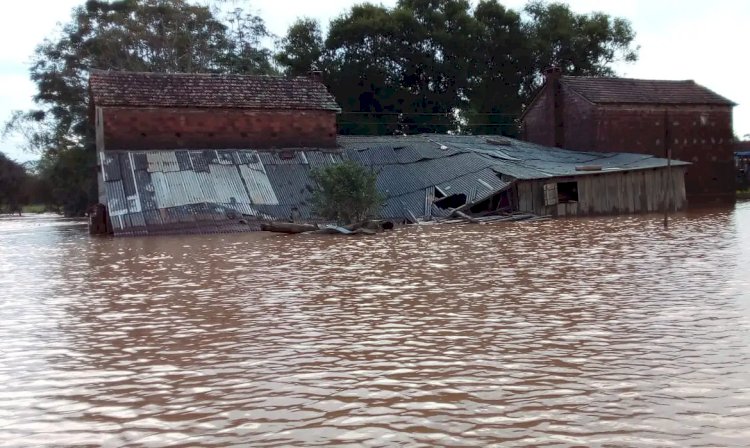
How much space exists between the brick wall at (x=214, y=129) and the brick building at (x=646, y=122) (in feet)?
44.8

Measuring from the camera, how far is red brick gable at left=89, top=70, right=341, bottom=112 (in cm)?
3027

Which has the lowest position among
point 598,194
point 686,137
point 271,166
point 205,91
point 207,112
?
point 598,194

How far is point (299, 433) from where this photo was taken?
4.93 m

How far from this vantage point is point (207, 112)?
102ft

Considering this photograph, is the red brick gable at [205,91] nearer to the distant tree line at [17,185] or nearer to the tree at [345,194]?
the tree at [345,194]

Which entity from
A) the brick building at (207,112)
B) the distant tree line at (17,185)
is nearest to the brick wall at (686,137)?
the brick building at (207,112)

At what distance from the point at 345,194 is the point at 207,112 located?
29.7 feet

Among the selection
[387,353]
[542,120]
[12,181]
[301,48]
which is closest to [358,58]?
[301,48]

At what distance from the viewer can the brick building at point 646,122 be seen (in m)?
38.3

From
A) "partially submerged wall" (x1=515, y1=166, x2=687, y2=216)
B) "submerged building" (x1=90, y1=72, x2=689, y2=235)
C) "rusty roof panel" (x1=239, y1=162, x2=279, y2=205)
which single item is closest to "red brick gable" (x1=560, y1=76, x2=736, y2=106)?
"submerged building" (x1=90, y1=72, x2=689, y2=235)

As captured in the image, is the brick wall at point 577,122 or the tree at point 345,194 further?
the brick wall at point 577,122

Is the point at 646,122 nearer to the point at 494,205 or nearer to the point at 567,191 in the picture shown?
the point at 567,191

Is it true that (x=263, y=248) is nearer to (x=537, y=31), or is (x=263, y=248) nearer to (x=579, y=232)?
(x=579, y=232)

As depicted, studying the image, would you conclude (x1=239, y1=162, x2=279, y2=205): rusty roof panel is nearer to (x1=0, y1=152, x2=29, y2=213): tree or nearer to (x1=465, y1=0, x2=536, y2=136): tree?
(x1=465, y1=0, x2=536, y2=136): tree
